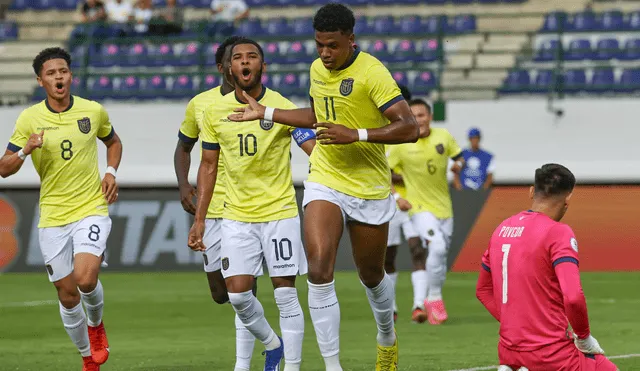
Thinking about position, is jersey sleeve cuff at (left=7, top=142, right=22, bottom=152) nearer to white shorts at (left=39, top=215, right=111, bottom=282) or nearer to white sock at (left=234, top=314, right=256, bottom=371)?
white shorts at (left=39, top=215, right=111, bottom=282)

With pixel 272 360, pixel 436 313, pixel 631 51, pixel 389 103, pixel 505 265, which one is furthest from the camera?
pixel 631 51

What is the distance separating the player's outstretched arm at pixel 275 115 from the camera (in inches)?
309

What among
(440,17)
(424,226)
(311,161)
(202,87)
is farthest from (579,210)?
(311,161)

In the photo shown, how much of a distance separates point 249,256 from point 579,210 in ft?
34.5

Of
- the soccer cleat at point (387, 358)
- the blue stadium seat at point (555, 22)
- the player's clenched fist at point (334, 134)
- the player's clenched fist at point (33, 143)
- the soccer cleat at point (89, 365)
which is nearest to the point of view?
the player's clenched fist at point (334, 134)

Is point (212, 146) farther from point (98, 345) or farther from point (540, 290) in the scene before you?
point (540, 290)

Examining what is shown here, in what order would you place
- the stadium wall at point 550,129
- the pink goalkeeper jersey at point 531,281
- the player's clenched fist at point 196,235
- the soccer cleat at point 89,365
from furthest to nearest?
the stadium wall at point 550,129, the soccer cleat at point 89,365, the player's clenched fist at point 196,235, the pink goalkeeper jersey at point 531,281

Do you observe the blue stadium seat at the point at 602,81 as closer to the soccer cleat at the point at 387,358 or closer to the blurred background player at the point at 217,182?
the blurred background player at the point at 217,182

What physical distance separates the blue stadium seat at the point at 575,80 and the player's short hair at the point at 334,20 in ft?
50.8

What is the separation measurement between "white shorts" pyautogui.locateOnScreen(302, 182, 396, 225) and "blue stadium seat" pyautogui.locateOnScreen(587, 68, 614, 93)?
50.2ft

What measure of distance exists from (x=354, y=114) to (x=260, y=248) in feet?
3.70

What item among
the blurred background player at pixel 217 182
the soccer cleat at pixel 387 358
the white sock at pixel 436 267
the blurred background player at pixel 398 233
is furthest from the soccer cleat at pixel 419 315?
the soccer cleat at pixel 387 358

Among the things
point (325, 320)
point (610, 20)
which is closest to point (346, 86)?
point (325, 320)

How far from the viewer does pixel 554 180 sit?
603 cm
